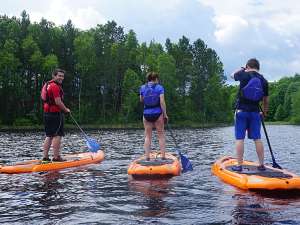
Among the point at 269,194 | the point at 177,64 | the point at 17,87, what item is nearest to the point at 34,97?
the point at 17,87

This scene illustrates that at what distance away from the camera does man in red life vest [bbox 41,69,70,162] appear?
522 inches

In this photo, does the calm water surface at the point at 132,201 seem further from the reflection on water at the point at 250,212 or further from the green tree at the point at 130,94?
the green tree at the point at 130,94

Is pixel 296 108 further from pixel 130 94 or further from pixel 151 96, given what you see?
pixel 151 96

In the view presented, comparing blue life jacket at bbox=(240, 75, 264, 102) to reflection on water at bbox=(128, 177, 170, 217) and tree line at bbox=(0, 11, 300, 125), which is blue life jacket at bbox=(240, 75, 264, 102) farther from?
tree line at bbox=(0, 11, 300, 125)

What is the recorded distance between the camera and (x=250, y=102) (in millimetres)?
10422

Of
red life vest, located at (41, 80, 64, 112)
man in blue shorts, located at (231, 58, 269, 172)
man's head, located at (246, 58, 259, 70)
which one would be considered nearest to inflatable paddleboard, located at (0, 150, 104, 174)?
red life vest, located at (41, 80, 64, 112)

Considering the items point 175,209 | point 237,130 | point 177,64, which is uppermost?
point 177,64

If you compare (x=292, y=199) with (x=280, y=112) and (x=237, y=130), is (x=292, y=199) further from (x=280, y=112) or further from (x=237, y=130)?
(x=280, y=112)

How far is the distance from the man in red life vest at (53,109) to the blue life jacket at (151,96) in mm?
2483

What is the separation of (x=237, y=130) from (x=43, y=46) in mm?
70916

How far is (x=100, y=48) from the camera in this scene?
8212cm

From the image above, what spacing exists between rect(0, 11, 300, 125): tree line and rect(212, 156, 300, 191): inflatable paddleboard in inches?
2396

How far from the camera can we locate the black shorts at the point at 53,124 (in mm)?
13430

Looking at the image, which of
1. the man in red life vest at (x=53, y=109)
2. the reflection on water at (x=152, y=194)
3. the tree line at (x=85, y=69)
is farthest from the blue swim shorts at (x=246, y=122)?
the tree line at (x=85, y=69)
